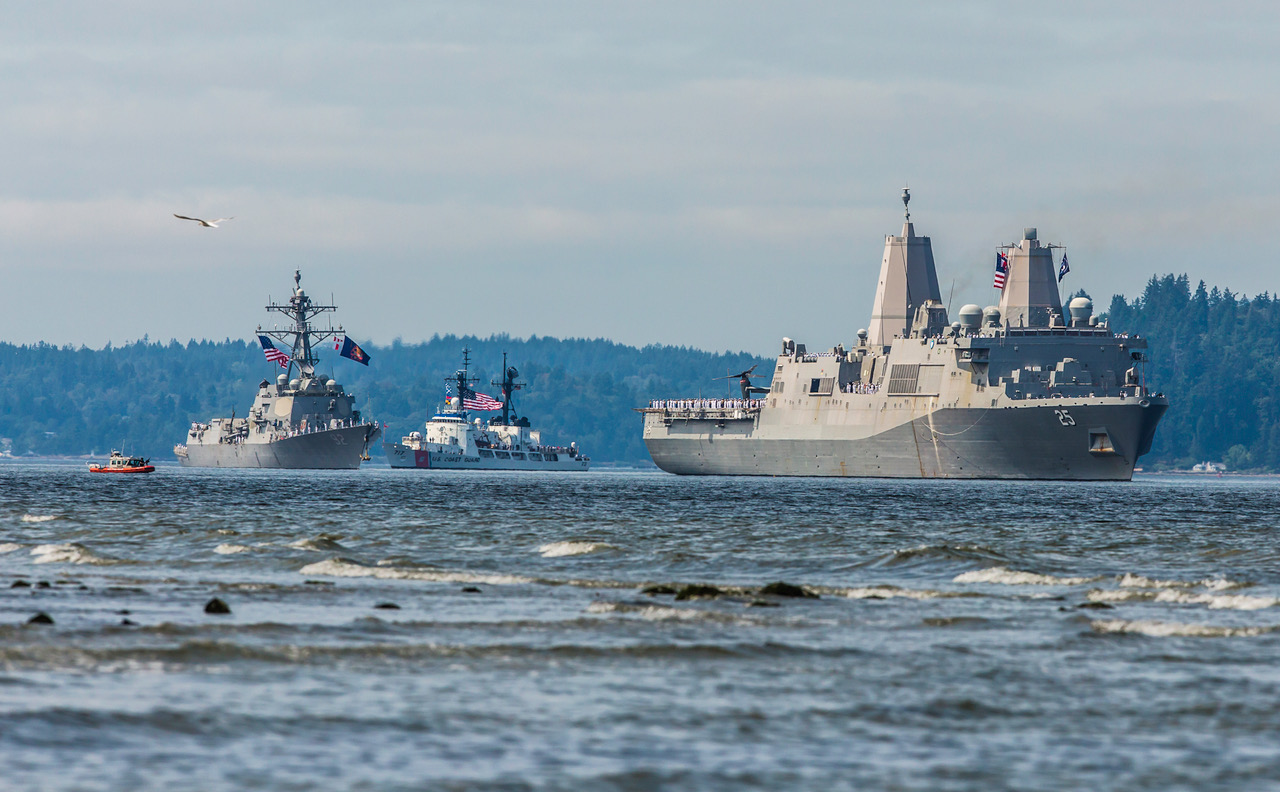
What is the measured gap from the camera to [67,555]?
31.4 meters

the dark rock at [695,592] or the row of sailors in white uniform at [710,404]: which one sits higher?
the row of sailors in white uniform at [710,404]

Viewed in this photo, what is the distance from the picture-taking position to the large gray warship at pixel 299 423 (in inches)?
5202

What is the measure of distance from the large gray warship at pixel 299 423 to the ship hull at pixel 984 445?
1568 inches

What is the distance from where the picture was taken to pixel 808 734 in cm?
1381

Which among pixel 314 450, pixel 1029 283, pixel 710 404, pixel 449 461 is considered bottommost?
pixel 449 461

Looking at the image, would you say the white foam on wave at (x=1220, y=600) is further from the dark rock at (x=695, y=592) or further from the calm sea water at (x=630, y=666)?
the dark rock at (x=695, y=592)

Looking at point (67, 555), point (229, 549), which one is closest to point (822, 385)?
point (229, 549)

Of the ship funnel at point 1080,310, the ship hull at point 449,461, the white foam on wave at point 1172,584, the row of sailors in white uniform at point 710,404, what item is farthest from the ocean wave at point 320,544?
the ship hull at point 449,461

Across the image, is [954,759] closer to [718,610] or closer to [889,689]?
[889,689]

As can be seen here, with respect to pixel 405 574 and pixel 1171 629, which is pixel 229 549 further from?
pixel 1171 629

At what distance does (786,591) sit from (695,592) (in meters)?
1.47

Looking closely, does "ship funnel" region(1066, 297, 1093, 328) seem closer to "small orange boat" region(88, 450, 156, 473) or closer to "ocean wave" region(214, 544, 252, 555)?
"small orange boat" region(88, 450, 156, 473)

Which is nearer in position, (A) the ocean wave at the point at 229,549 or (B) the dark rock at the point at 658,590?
(B) the dark rock at the point at 658,590

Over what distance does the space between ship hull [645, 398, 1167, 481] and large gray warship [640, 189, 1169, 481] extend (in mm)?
79
